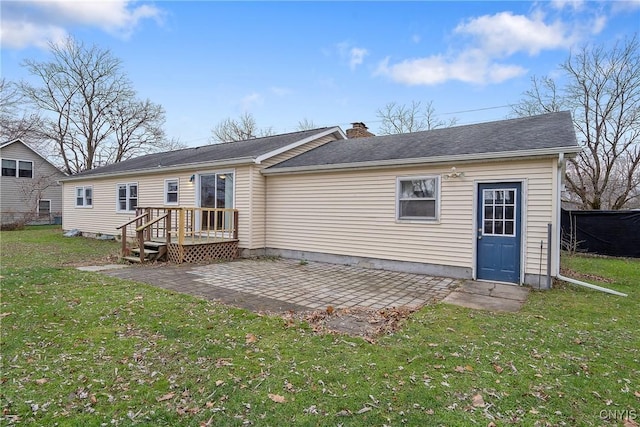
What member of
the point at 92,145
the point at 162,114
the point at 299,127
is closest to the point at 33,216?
the point at 92,145

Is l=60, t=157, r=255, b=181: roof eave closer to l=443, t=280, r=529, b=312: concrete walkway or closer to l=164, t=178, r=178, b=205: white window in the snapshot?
l=164, t=178, r=178, b=205: white window

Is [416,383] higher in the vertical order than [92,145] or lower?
lower

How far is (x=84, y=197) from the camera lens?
1644 centimetres

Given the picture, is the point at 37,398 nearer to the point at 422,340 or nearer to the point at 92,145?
the point at 422,340

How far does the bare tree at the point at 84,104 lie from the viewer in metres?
25.6

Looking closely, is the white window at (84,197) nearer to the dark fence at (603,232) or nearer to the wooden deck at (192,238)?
the wooden deck at (192,238)

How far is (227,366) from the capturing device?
319cm

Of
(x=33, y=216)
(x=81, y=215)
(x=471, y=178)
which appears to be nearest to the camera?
(x=471, y=178)

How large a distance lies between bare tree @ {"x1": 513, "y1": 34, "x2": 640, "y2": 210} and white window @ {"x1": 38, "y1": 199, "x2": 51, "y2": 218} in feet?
109

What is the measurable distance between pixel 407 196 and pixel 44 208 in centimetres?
2882

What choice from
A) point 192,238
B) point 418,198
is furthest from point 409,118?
point 192,238

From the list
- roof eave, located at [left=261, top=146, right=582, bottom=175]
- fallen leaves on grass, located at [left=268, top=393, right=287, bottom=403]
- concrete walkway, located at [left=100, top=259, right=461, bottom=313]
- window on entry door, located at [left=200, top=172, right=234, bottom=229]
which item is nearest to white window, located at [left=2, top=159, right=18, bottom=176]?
window on entry door, located at [left=200, top=172, right=234, bottom=229]

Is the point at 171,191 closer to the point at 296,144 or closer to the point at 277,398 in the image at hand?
the point at 296,144

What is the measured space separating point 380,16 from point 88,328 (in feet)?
38.7
